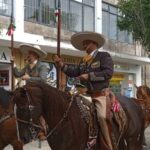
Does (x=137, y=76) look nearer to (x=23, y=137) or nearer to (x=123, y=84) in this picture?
(x=123, y=84)

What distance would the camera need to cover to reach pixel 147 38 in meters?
22.4

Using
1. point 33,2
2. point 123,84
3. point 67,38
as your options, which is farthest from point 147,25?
point 123,84

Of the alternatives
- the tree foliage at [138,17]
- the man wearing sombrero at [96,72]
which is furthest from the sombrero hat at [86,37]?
the tree foliage at [138,17]

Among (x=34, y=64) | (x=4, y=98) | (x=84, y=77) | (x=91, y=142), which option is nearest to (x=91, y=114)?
(x=91, y=142)

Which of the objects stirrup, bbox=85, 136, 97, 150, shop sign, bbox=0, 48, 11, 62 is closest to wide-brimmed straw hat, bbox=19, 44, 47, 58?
stirrup, bbox=85, 136, 97, 150

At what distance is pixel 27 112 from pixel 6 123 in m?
2.54

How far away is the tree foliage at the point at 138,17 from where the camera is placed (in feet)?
72.9

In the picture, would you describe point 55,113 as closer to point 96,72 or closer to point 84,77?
point 84,77

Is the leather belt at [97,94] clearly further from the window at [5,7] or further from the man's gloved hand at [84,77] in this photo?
the window at [5,7]

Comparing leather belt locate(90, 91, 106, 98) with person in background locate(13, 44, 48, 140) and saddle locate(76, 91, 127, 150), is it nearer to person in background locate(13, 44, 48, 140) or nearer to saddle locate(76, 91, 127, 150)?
saddle locate(76, 91, 127, 150)

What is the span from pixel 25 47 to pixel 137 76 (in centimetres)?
2182

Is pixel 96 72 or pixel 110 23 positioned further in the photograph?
pixel 110 23

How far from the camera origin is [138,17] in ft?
73.5

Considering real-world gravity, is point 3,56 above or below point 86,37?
above
